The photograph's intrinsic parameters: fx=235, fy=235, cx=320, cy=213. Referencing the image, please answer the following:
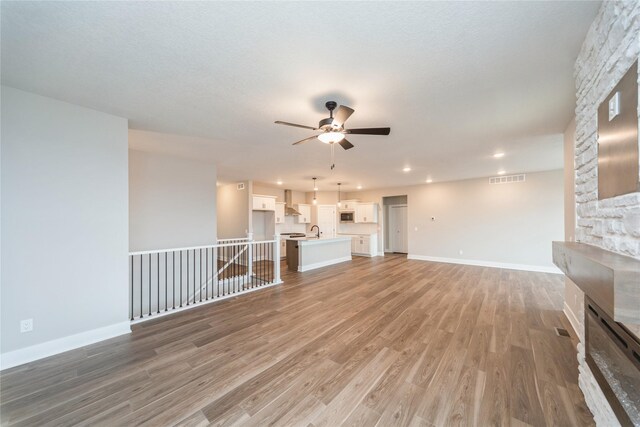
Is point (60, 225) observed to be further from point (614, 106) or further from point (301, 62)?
point (614, 106)

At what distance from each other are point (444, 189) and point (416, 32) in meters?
7.31

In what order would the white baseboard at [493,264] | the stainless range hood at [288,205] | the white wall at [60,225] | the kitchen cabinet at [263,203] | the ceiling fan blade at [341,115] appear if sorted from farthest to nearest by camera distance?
1. the stainless range hood at [288,205]
2. the kitchen cabinet at [263,203]
3. the white baseboard at [493,264]
4. the white wall at [60,225]
5. the ceiling fan blade at [341,115]

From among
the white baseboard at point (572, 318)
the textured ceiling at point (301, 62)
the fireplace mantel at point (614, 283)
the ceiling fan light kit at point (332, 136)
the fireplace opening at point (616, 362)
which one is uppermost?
the textured ceiling at point (301, 62)

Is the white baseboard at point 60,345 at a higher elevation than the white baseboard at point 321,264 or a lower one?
higher

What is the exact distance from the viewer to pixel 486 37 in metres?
1.72

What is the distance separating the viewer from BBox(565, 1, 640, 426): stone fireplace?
1204mm

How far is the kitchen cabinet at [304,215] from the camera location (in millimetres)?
10000

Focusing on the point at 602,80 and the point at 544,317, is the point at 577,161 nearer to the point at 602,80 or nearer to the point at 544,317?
the point at 602,80

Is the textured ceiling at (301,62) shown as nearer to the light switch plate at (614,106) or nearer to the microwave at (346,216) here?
the light switch plate at (614,106)

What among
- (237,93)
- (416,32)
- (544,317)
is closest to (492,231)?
(544,317)

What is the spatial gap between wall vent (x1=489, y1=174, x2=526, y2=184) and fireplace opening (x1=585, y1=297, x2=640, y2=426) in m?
A: 6.31

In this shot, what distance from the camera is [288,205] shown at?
970cm

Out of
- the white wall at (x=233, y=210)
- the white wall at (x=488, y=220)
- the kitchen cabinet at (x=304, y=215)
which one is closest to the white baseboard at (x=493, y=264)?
the white wall at (x=488, y=220)

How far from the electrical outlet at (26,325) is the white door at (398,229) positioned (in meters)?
10.1
